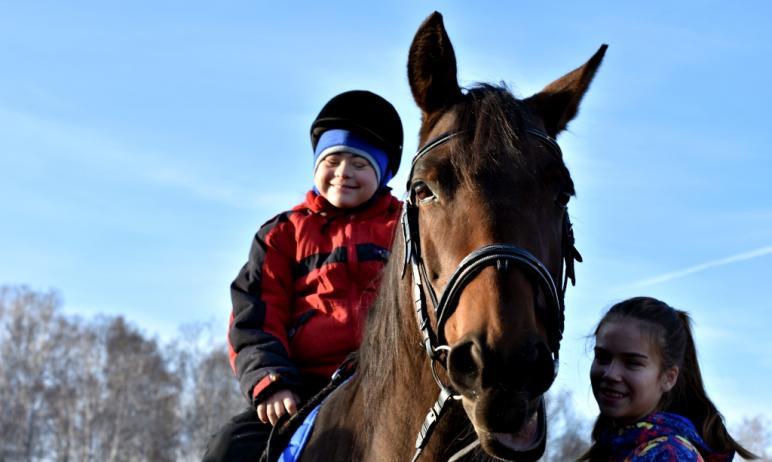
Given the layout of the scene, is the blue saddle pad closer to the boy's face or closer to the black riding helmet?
the boy's face

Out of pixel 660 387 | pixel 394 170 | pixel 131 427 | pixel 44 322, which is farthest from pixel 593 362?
pixel 44 322

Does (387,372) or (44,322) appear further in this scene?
(44,322)

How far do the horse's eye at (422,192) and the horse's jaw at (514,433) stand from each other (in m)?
0.84

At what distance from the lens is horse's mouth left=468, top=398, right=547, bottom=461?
2.96 m

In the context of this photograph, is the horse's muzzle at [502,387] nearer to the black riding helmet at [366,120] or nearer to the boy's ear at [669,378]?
the boy's ear at [669,378]

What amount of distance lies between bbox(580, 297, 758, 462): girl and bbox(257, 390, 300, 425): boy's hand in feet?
4.91

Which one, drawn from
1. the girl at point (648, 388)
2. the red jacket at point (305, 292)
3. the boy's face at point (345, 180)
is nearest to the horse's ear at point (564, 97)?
the girl at point (648, 388)

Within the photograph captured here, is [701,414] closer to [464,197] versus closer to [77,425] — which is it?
[464,197]

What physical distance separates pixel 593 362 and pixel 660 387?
34 centimetres

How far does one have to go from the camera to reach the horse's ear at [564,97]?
156 inches

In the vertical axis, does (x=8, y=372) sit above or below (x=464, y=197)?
above

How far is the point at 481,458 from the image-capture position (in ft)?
11.1

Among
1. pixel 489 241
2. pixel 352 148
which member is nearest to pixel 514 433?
pixel 489 241

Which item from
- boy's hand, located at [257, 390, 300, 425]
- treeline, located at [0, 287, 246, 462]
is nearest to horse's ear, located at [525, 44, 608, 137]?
boy's hand, located at [257, 390, 300, 425]
